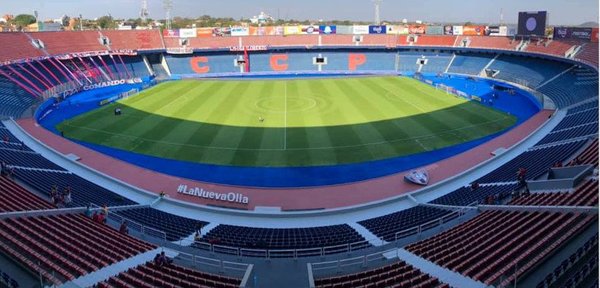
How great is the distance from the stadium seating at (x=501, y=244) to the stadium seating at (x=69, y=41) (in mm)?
58397

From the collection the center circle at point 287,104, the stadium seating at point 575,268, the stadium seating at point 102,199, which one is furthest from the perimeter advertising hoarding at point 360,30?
the stadium seating at point 575,268

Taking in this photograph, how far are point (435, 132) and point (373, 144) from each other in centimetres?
571

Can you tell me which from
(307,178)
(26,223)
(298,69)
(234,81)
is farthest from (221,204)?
(298,69)

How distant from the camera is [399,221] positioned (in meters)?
20.2

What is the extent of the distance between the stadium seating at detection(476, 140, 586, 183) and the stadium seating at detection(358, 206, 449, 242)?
552 cm

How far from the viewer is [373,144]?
32875 mm

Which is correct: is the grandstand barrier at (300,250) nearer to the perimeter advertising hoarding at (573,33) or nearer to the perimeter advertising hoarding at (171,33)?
the perimeter advertising hoarding at (573,33)

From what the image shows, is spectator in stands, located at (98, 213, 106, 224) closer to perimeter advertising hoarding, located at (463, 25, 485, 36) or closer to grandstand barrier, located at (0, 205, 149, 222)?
grandstand barrier, located at (0, 205, 149, 222)

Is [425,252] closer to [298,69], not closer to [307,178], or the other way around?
[307,178]

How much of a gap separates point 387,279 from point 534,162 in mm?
16460

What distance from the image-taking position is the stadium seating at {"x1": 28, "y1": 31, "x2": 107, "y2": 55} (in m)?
61.4

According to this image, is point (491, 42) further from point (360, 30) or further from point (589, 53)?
point (360, 30)

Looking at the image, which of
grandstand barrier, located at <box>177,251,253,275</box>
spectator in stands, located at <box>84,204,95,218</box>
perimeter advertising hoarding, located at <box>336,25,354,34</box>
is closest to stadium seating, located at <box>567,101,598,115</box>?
grandstand barrier, located at <box>177,251,253,275</box>

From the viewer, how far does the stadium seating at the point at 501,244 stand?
1279cm
